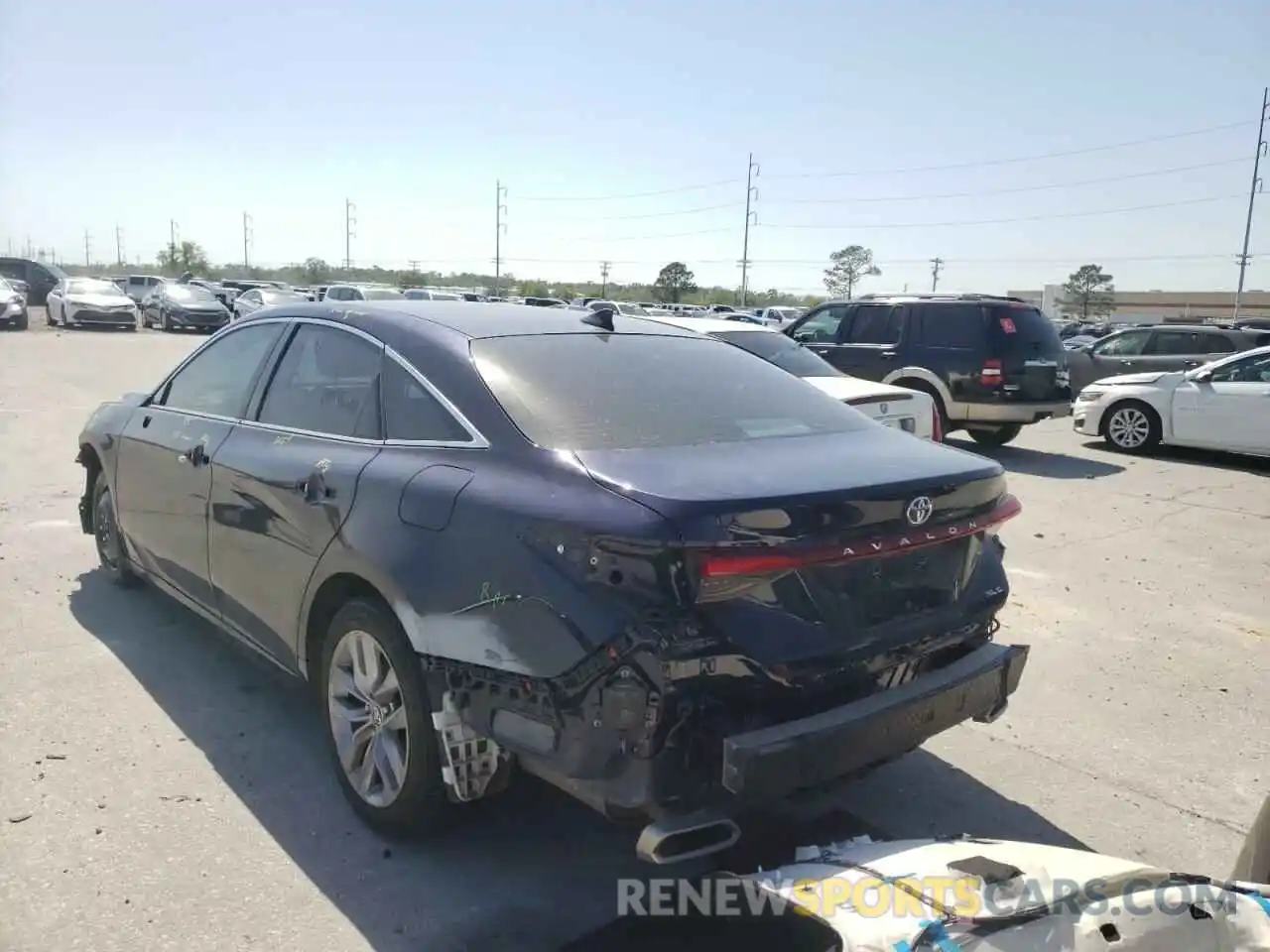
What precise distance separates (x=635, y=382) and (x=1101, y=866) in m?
2.09

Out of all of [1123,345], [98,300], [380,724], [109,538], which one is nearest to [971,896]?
[380,724]

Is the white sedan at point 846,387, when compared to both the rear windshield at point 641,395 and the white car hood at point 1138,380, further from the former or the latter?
the white car hood at point 1138,380

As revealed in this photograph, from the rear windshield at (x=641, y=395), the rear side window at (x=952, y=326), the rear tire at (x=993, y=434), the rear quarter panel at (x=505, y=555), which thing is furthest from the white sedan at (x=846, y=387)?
the rear quarter panel at (x=505, y=555)

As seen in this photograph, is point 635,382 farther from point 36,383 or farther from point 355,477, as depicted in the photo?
point 36,383

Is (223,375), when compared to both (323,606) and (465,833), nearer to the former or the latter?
(323,606)

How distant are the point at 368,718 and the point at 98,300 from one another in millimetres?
31691

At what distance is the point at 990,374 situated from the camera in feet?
37.8

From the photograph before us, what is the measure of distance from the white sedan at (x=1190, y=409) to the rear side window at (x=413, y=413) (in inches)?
434

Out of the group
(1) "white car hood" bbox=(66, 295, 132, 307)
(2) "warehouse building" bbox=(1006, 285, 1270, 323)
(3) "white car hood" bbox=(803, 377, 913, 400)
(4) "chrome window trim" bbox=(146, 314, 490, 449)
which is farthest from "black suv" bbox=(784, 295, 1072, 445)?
(2) "warehouse building" bbox=(1006, 285, 1270, 323)

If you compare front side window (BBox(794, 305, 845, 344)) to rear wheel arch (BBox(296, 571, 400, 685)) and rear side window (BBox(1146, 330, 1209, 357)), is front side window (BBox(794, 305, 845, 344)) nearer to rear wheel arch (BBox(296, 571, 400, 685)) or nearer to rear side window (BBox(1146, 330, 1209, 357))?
rear side window (BBox(1146, 330, 1209, 357))

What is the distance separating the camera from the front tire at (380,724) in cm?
303

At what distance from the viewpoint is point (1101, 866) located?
7.52 ft

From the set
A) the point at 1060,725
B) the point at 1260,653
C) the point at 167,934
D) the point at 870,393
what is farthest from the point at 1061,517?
the point at 167,934

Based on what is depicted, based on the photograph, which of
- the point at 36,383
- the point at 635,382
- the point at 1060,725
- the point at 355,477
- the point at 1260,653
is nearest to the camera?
the point at 355,477
